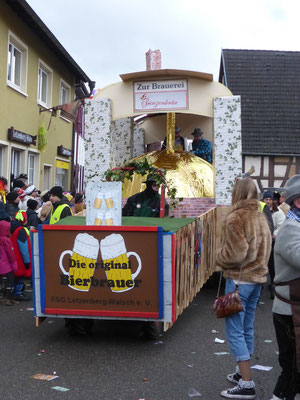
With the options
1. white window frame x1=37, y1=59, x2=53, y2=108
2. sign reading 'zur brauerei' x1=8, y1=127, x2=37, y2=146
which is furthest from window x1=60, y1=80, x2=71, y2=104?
sign reading 'zur brauerei' x1=8, y1=127, x2=37, y2=146

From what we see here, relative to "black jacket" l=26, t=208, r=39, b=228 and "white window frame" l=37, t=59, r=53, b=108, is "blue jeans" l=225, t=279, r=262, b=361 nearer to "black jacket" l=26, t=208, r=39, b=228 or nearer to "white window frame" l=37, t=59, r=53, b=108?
"black jacket" l=26, t=208, r=39, b=228

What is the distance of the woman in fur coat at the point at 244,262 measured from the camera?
13.4ft

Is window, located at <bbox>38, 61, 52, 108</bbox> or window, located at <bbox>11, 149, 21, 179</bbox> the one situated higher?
window, located at <bbox>38, 61, 52, 108</bbox>

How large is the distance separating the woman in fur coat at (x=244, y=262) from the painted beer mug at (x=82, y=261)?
1477 millimetres

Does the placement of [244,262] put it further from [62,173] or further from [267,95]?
[267,95]

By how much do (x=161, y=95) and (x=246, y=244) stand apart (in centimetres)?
590

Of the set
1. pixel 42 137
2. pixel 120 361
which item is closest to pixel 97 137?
pixel 120 361

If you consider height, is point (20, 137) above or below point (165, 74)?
below

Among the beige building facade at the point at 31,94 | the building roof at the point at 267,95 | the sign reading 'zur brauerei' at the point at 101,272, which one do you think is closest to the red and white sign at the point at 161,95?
the sign reading 'zur brauerei' at the point at 101,272

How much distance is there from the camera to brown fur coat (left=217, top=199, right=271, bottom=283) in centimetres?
410

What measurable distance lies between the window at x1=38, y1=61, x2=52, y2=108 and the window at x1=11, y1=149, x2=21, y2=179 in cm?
271

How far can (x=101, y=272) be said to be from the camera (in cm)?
518

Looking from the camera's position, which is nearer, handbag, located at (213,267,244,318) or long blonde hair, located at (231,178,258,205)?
handbag, located at (213,267,244,318)

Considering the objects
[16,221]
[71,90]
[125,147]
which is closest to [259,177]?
[71,90]
